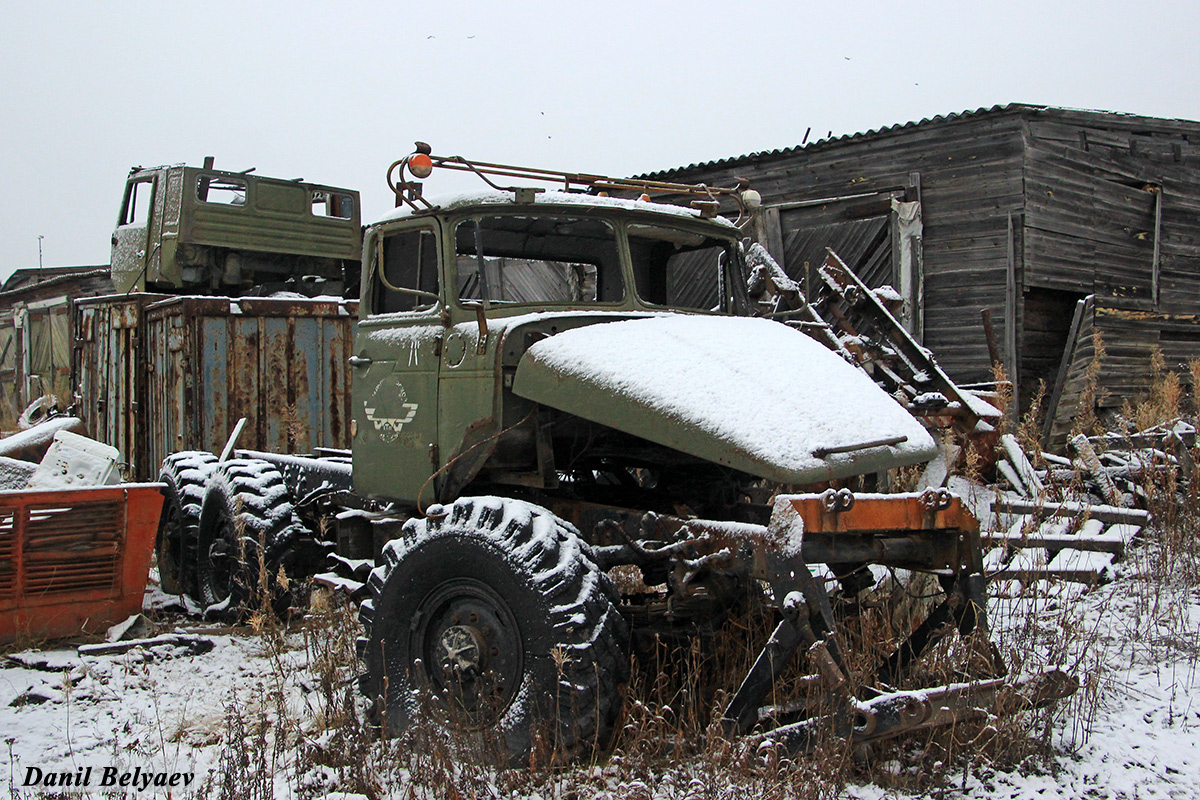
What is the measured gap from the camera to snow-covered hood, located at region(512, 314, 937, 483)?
3.58m

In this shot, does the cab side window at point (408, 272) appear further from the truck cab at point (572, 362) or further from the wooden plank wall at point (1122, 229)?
the wooden plank wall at point (1122, 229)

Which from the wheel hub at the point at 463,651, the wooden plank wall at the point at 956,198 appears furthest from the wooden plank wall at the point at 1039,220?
the wheel hub at the point at 463,651

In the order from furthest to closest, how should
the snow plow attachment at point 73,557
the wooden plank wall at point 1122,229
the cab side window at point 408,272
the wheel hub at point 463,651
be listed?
the wooden plank wall at point 1122,229
the snow plow attachment at point 73,557
the cab side window at point 408,272
the wheel hub at point 463,651

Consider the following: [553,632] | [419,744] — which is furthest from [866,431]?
[419,744]

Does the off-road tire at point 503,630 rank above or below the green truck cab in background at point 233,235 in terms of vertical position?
below

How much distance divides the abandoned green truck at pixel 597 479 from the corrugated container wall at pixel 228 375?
3.16 m

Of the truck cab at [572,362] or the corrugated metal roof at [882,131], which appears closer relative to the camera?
the truck cab at [572,362]

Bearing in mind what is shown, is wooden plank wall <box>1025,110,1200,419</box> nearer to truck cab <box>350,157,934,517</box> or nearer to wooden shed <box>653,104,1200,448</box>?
wooden shed <box>653,104,1200,448</box>

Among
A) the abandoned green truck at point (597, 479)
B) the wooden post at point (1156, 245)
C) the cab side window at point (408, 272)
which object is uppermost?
the wooden post at point (1156, 245)

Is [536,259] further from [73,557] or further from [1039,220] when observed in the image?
[1039,220]

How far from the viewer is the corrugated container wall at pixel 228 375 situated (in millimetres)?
8742

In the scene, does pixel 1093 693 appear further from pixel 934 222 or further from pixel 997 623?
pixel 934 222

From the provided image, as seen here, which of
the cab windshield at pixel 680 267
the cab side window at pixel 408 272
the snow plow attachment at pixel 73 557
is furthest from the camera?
the snow plow attachment at pixel 73 557

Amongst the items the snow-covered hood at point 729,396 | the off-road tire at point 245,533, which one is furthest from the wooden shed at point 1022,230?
the off-road tire at point 245,533
